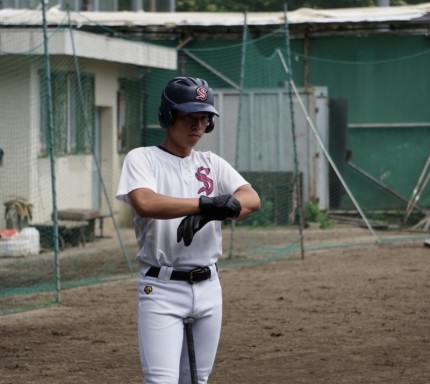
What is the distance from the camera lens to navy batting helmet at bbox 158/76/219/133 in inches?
207

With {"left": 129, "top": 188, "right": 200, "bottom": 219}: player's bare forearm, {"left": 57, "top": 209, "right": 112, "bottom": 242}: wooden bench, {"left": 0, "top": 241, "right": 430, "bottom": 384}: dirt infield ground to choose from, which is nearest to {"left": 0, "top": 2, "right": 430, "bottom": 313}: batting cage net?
{"left": 57, "top": 209, "right": 112, "bottom": 242}: wooden bench

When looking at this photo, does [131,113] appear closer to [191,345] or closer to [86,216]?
[86,216]

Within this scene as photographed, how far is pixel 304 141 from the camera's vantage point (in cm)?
2302

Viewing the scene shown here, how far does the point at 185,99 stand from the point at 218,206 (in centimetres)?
54

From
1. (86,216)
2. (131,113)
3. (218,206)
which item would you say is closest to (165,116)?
(218,206)

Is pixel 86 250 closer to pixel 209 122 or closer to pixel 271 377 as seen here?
pixel 271 377

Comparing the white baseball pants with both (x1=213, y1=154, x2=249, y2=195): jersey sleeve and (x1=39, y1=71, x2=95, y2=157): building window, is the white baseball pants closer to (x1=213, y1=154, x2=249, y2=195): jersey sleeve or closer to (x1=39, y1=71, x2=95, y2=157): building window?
(x1=213, y1=154, x2=249, y2=195): jersey sleeve

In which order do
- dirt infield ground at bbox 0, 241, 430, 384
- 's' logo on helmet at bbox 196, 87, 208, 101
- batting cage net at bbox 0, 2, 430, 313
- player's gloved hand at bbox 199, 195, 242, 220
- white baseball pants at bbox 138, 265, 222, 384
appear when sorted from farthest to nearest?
batting cage net at bbox 0, 2, 430, 313, dirt infield ground at bbox 0, 241, 430, 384, 's' logo on helmet at bbox 196, 87, 208, 101, white baseball pants at bbox 138, 265, 222, 384, player's gloved hand at bbox 199, 195, 242, 220

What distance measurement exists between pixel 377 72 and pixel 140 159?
1927 centimetres

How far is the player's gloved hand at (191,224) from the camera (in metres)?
5.04

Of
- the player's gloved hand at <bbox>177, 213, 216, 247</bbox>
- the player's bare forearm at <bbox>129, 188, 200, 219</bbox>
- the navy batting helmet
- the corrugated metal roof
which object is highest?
the corrugated metal roof

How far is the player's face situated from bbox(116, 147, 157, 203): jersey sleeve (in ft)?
0.54

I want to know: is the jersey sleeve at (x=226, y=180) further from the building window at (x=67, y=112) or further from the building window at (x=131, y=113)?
the building window at (x=131, y=113)

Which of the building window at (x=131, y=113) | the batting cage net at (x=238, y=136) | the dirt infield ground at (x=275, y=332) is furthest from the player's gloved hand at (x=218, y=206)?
the building window at (x=131, y=113)
